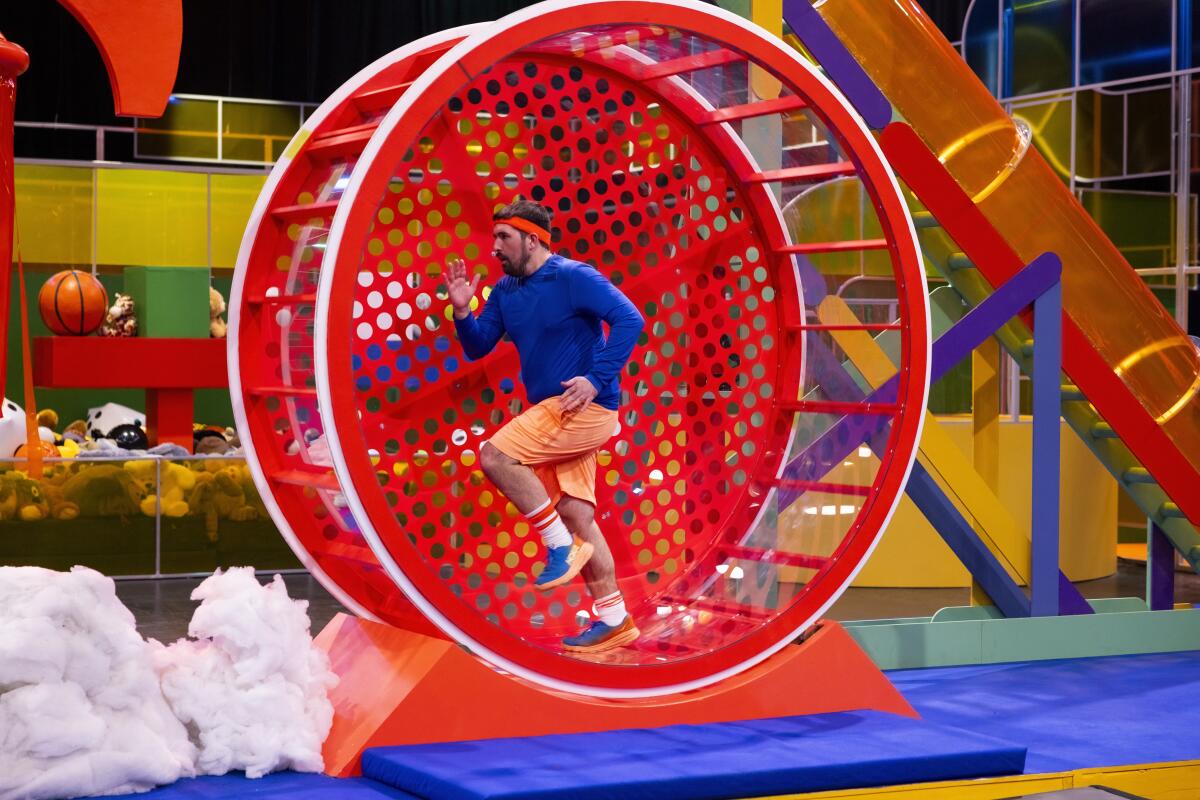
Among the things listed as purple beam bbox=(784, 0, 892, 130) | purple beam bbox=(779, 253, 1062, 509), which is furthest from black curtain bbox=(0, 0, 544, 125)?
purple beam bbox=(779, 253, 1062, 509)

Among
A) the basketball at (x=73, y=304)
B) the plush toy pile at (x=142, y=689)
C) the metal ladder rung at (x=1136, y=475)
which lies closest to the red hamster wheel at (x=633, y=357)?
the plush toy pile at (x=142, y=689)

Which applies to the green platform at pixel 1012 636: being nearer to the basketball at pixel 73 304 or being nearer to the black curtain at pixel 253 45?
the basketball at pixel 73 304

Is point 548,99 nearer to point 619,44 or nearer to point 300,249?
point 619,44

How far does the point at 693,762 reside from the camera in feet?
14.2

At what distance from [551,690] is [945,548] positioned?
4.83 metres

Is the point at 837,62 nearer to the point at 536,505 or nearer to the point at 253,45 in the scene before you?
the point at 536,505

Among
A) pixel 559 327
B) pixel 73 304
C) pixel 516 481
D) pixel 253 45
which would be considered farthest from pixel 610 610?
pixel 253 45

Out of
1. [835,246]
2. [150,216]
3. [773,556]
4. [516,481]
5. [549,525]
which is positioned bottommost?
[773,556]

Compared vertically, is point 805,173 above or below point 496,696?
above

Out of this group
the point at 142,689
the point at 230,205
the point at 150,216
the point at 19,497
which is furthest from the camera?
the point at 230,205

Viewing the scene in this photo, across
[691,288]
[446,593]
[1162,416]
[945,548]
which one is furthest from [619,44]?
[945,548]

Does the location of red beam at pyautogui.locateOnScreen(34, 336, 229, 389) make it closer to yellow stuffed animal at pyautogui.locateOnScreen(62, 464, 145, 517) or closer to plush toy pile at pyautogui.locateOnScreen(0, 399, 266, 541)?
plush toy pile at pyautogui.locateOnScreen(0, 399, 266, 541)

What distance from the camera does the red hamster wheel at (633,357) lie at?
4668 millimetres

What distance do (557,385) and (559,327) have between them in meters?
0.18
